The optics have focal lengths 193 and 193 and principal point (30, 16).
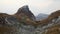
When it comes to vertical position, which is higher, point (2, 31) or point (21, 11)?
point (21, 11)

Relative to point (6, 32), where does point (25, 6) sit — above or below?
above

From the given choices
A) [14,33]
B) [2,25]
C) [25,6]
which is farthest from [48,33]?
[25,6]

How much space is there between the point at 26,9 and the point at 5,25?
200 ft

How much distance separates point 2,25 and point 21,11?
5463 cm

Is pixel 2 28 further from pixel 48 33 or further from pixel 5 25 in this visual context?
pixel 48 33

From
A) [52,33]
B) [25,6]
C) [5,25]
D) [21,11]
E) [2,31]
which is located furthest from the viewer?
[25,6]

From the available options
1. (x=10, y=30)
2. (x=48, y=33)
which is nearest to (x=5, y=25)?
(x=10, y=30)

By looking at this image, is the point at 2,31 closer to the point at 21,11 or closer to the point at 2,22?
the point at 2,22

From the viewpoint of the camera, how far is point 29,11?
114 meters

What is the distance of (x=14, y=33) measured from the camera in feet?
150

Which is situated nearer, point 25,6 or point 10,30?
point 10,30

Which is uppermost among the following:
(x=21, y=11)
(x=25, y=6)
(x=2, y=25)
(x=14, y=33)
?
(x=25, y=6)

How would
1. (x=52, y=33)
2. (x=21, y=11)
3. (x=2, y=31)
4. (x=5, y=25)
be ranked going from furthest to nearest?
(x=21, y=11) → (x=5, y=25) → (x=2, y=31) → (x=52, y=33)

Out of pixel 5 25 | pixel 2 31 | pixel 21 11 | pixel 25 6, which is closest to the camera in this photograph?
pixel 2 31
